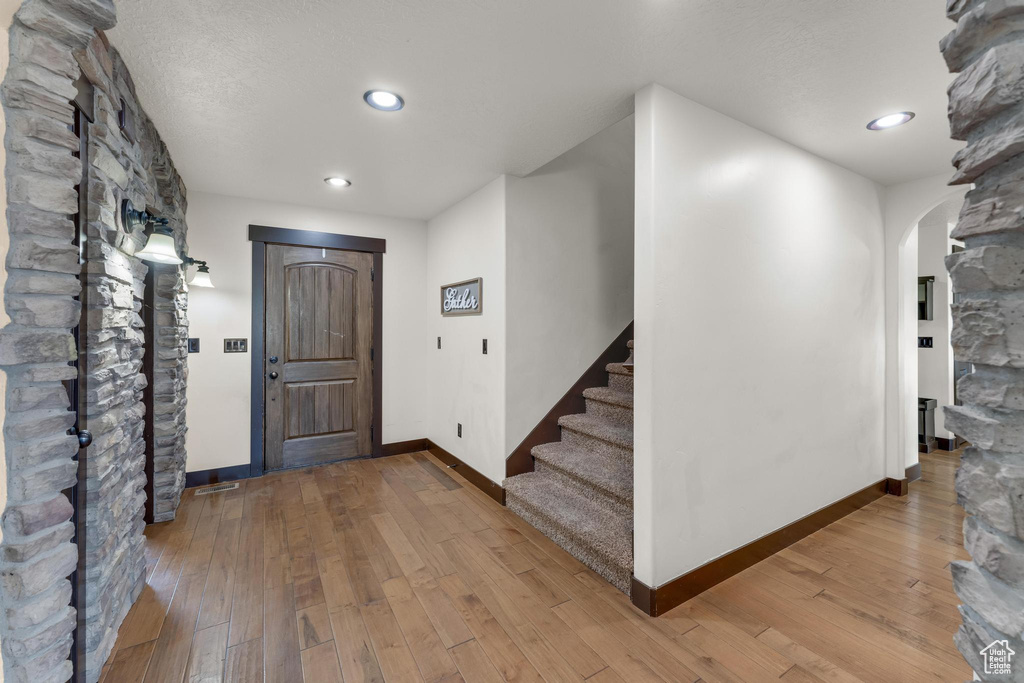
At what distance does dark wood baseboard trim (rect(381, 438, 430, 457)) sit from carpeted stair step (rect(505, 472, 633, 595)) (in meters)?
1.63

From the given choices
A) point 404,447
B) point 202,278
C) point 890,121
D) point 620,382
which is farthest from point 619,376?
point 202,278

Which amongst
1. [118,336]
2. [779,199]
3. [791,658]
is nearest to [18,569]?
[118,336]

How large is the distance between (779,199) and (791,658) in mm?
2229

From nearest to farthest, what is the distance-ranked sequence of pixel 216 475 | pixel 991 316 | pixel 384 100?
pixel 991 316 < pixel 384 100 < pixel 216 475

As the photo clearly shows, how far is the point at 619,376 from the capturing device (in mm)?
3387

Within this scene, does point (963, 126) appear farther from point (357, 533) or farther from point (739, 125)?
point (357, 533)

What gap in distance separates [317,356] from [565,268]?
7.84ft

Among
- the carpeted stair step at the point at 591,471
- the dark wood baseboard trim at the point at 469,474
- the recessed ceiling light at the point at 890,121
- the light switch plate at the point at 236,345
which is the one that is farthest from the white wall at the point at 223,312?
the recessed ceiling light at the point at 890,121

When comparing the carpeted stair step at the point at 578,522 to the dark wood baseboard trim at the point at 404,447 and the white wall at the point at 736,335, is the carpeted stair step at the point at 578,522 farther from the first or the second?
A: the dark wood baseboard trim at the point at 404,447

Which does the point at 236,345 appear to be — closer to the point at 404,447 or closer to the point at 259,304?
the point at 259,304

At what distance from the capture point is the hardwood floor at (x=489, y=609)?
160 cm

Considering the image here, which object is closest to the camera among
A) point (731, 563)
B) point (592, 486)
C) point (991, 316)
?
point (991, 316)

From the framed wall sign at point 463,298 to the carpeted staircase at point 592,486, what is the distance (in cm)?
113

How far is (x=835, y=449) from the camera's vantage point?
2779 millimetres
